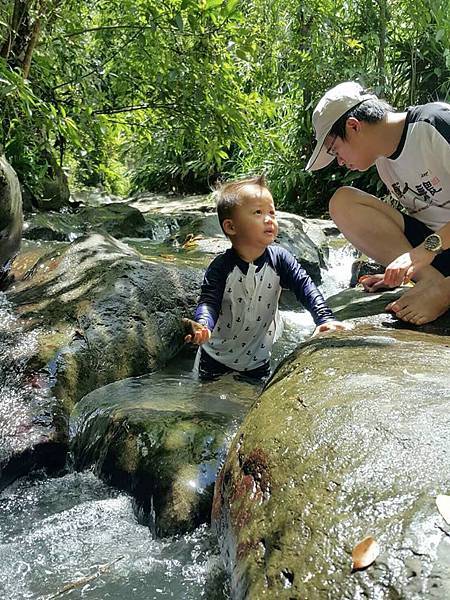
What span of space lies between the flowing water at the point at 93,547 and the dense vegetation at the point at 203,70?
2.27 m

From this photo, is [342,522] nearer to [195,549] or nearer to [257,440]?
[257,440]

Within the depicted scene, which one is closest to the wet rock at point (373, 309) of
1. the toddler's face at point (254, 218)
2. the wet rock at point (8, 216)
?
the toddler's face at point (254, 218)

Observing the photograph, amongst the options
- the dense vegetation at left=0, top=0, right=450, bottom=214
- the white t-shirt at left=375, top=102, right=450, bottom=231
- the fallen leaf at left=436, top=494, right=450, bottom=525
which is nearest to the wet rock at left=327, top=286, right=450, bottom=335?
the white t-shirt at left=375, top=102, right=450, bottom=231

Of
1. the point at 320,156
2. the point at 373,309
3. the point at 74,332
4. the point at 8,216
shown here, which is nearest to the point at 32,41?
the point at 8,216

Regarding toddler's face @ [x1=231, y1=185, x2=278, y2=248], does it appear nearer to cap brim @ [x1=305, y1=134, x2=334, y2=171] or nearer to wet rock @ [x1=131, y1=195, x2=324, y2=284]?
cap brim @ [x1=305, y1=134, x2=334, y2=171]

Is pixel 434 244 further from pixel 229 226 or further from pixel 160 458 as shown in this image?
pixel 160 458

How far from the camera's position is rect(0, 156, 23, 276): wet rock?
4.38m

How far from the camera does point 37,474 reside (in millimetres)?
2789

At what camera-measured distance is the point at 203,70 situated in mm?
5723

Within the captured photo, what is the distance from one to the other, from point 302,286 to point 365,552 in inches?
79.2

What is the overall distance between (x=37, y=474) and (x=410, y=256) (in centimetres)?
183

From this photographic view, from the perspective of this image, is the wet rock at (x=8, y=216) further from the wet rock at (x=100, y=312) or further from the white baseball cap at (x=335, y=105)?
the white baseball cap at (x=335, y=105)

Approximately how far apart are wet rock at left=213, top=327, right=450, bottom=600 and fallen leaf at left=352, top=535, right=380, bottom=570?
12mm

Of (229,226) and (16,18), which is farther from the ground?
(16,18)
